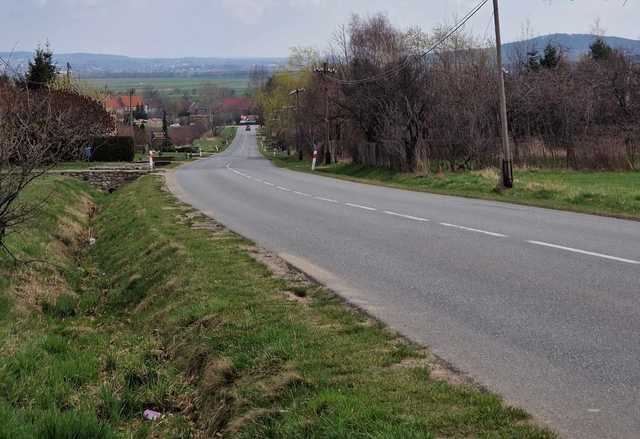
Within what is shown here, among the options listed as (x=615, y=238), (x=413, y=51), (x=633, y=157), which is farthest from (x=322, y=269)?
(x=413, y=51)

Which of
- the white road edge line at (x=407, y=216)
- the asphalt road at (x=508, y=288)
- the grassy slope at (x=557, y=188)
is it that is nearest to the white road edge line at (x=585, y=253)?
the asphalt road at (x=508, y=288)

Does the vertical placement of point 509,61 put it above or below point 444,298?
above

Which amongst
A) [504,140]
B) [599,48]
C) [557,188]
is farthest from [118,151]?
[557,188]

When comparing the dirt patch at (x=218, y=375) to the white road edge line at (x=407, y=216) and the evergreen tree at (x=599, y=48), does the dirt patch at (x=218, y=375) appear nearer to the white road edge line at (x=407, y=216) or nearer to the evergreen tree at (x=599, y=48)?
the white road edge line at (x=407, y=216)

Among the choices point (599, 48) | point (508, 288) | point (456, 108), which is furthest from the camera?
point (599, 48)

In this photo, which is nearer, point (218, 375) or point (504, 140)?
point (218, 375)

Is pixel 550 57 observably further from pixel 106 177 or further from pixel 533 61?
pixel 106 177

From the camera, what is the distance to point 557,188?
2303 centimetres

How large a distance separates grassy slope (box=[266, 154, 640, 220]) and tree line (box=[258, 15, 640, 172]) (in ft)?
6.29

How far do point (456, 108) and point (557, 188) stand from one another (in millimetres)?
16807

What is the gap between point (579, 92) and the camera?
5122 centimetres

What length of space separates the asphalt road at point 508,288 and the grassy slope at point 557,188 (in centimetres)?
181

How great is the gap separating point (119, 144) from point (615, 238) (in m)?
60.2

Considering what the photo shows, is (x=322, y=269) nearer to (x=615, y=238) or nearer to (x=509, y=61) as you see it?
(x=615, y=238)
